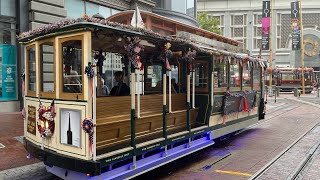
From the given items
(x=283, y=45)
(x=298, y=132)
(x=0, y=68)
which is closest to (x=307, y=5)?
(x=283, y=45)

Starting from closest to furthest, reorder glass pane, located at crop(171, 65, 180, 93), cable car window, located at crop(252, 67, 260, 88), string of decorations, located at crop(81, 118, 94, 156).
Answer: string of decorations, located at crop(81, 118, 94, 156) → glass pane, located at crop(171, 65, 180, 93) → cable car window, located at crop(252, 67, 260, 88)

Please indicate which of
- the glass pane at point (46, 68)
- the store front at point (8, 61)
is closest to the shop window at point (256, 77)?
the glass pane at point (46, 68)

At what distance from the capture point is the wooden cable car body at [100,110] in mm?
4938

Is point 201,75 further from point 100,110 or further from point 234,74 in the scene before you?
point 100,110

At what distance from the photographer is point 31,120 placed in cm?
622

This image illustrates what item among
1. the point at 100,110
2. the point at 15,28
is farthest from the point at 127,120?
the point at 15,28

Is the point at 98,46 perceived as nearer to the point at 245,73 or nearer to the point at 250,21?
the point at 245,73

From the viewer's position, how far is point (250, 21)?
5794 centimetres

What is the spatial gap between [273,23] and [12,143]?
2240 inches

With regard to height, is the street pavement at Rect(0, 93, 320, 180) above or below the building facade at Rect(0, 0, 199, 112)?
below

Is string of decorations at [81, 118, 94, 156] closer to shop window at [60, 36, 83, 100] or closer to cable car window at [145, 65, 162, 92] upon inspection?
shop window at [60, 36, 83, 100]

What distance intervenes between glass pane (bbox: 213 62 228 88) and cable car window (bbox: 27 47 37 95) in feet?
14.7

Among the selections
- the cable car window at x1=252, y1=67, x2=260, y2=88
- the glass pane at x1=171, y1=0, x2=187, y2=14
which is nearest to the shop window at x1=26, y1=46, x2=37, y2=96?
the cable car window at x1=252, y1=67, x2=260, y2=88

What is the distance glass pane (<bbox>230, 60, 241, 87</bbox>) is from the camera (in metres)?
9.41
